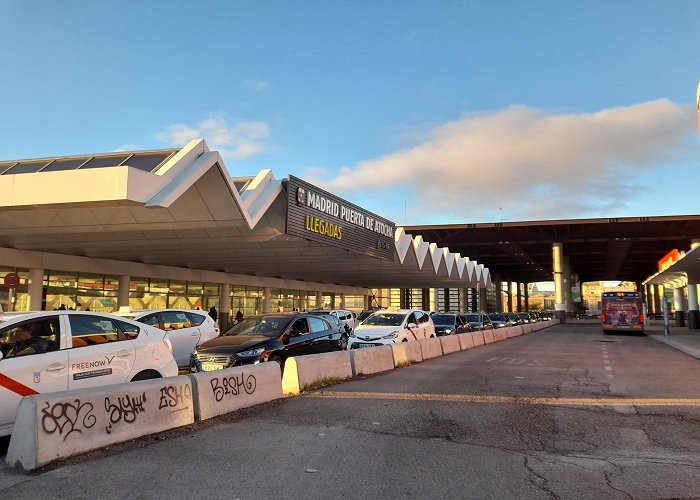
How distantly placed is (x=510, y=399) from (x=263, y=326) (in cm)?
558

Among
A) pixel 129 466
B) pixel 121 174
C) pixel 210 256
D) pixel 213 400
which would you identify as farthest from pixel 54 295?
pixel 129 466

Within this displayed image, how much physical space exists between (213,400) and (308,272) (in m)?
30.0

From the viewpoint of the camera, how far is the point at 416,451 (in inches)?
231

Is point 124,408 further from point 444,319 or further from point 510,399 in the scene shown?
point 444,319

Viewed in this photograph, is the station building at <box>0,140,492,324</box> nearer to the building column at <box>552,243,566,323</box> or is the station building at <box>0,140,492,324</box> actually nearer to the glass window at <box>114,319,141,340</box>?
the glass window at <box>114,319,141,340</box>

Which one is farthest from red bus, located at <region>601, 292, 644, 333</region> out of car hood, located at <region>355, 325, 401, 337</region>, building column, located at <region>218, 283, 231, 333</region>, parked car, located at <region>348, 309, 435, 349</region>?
building column, located at <region>218, 283, 231, 333</region>

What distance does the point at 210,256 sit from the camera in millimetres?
26953

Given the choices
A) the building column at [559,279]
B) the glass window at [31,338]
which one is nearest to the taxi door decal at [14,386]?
the glass window at [31,338]

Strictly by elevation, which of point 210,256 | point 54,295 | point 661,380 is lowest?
point 661,380

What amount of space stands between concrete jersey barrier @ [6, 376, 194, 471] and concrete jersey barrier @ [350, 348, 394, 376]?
5504 millimetres

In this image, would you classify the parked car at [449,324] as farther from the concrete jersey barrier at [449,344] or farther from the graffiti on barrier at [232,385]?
the graffiti on barrier at [232,385]

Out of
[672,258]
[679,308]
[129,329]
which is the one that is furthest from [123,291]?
[679,308]

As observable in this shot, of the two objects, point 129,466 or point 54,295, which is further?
point 54,295

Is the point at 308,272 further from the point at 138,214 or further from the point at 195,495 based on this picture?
the point at 195,495
